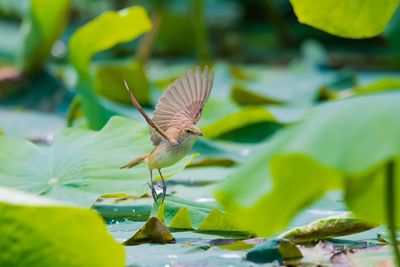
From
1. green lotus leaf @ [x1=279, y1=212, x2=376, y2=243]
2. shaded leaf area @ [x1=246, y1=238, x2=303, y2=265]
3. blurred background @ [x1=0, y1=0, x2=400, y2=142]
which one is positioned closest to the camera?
shaded leaf area @ [x1=246, y1=238, x2=303, y2=265]

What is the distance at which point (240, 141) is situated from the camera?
2182 millimetres

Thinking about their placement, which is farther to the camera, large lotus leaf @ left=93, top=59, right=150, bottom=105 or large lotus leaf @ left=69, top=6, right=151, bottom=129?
large lotus leaf @ left=93, top=59, right=150, bottom=105

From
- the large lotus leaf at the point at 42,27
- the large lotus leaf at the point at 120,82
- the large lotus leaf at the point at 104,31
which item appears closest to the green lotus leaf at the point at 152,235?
the large lotus leaf at the point at 104,31

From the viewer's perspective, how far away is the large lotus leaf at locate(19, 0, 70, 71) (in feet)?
Answer: 8.48

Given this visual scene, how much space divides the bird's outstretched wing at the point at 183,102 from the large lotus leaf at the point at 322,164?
663 millimetres

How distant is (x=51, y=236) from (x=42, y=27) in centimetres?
177

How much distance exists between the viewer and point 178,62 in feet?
13.7

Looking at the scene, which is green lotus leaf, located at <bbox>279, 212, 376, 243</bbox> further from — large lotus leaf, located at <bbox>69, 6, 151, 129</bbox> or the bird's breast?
large lotus leaf, located at <bbox>69, 6, 151, 129</bbox>

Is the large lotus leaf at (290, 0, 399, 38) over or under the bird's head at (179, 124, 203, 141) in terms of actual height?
over

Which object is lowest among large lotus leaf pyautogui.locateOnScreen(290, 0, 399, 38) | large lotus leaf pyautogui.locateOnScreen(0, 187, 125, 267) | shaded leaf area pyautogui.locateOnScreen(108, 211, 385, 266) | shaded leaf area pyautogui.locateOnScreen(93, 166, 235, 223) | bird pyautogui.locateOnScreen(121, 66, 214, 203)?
shaded leaf area pyautogui.locateOnScreen(108, 211, 385, 266)

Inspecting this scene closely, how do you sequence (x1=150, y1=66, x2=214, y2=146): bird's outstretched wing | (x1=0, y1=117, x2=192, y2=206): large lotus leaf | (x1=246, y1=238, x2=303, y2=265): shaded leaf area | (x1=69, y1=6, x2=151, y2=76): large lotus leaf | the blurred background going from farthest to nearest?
the blurred background, (x1=69, y1=6, x2=151, y2=76): large lotus leaf, (x1=150, y1=66, x2=214, y2=146): bird's outstretched wing, (x1=0, y1=117, x2=192, y2=206): large lotus leaf, (x1=246, y1=238, x2=303, y2=265): shaded leaf area

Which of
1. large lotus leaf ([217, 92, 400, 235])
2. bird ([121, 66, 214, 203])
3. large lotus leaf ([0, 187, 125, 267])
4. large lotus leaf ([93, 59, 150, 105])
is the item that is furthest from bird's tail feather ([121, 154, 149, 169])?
large lotus leaf ([93, 59, 150, 105])

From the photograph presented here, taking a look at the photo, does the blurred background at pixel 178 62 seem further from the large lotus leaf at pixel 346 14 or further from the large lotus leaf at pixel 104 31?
the large lotus leaf at pixel 346 14

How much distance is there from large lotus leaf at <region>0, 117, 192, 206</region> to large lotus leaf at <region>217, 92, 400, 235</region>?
54 centimetres
